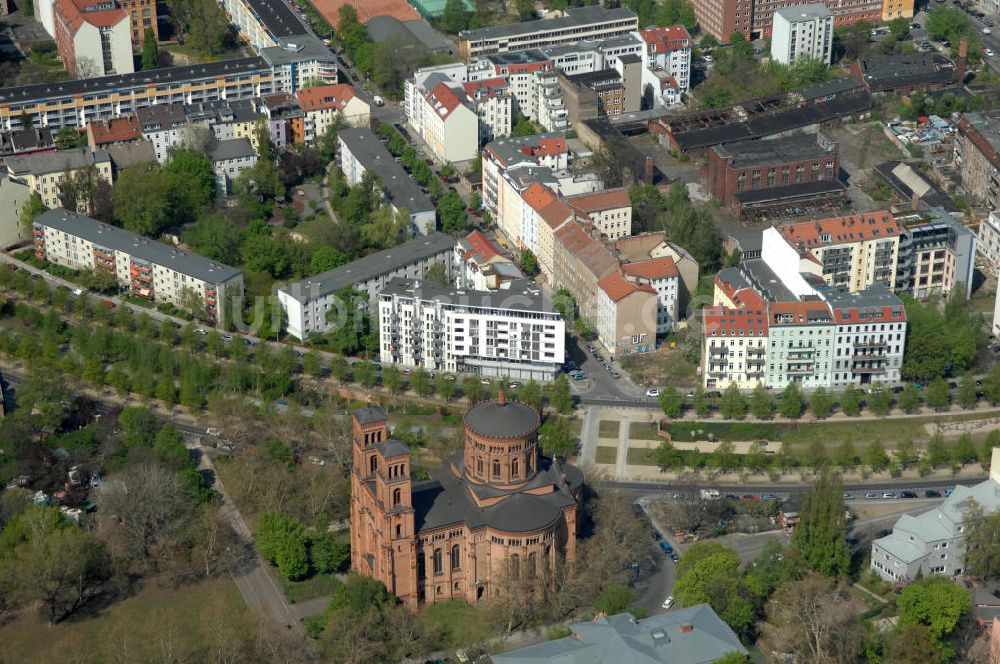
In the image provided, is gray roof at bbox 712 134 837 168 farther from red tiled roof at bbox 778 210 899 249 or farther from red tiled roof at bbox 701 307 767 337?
red tiled roof at bbox 701 307 767 337

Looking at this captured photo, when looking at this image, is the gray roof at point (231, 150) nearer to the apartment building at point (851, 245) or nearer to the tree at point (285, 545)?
the apartment building at point (851, 245)

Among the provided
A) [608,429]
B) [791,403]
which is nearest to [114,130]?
[608,429]

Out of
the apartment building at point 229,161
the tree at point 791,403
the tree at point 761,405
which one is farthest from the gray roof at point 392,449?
the apartment building at point 229,161

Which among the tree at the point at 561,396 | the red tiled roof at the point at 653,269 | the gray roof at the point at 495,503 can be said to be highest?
the red tiled roof at the point at 653,269

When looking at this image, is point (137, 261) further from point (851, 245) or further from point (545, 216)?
point (851, 245)

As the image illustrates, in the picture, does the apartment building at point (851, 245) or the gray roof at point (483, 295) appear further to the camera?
the apartment building at point (851, 245)
